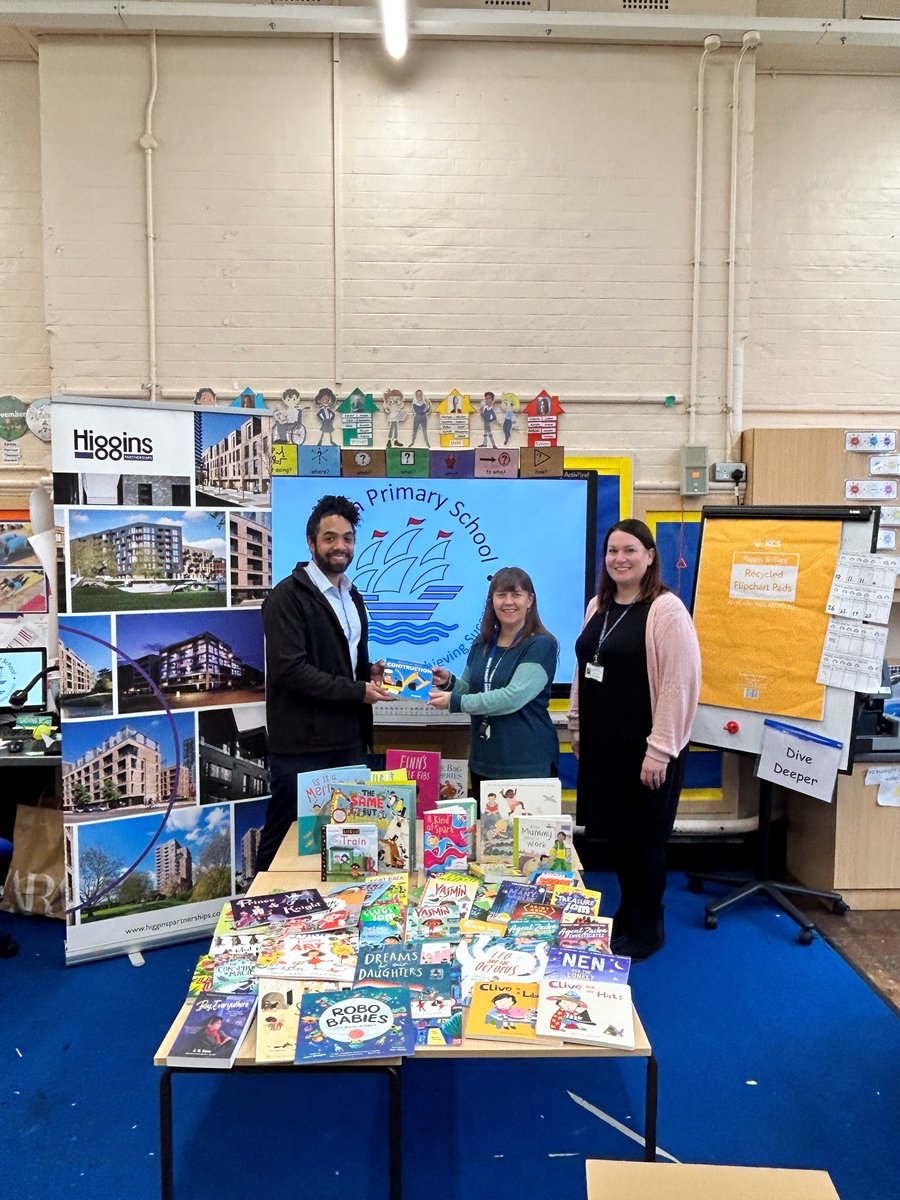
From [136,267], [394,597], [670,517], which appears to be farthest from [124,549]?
[670,517]

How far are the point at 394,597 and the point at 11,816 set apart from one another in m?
2.26

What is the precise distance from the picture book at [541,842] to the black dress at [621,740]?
0.74 metres

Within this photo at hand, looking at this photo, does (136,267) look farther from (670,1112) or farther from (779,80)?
(670,1112)

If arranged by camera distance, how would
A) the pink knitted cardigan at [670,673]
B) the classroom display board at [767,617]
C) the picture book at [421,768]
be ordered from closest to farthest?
the picture book at [421,768]
the pink knitted cardigan at [670,673]
the classroom display board at [767,617]

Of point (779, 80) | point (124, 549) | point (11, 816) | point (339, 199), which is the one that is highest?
point (779, 80)

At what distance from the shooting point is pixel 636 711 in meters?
2.88

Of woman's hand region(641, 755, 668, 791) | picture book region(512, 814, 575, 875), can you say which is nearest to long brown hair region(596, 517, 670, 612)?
woman's hand region(641, 755, 668, 791)

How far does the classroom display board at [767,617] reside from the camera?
3.27 meters

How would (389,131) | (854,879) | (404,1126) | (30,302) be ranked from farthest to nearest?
(30,302), (389,131), (854,879), (404,1126)

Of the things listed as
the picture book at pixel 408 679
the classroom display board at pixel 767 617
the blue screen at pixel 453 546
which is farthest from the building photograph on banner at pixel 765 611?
the picture book at pixel 408 679

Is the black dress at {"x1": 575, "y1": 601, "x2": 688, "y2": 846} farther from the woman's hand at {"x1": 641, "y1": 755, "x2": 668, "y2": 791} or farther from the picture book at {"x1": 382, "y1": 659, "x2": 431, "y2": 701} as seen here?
the picture book at {"x1": 382, "y1": 659, "x2": 431, "y2": 701}

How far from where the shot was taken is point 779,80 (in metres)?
4.05

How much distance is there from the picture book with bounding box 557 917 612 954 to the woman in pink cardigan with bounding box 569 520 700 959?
0.90 metres

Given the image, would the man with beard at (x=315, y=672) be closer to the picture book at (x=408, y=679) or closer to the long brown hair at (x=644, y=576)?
the picture book at (x=408, y=679)
